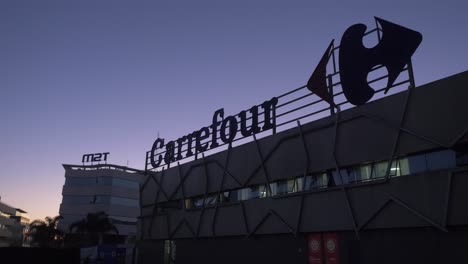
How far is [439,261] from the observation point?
16.5 metres

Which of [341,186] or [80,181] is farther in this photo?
[80,181]

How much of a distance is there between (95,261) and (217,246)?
1971cm

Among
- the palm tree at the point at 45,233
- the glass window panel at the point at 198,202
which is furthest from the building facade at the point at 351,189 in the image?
the palm tree at the point at 45,233

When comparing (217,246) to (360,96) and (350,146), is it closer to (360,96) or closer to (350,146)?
(350,146)

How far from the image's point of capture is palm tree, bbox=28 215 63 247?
6931 cm

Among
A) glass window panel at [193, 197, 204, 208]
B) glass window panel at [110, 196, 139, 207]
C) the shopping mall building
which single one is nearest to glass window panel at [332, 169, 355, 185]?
the shopping mall building

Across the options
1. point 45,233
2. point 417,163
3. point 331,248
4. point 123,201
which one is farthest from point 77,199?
point 417,163

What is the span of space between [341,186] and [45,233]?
63.2m

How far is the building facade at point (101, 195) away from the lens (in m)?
82.9

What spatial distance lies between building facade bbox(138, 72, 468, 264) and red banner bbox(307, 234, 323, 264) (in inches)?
2.1

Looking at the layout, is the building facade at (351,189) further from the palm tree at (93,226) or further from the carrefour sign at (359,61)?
the palm tree at (93,226)

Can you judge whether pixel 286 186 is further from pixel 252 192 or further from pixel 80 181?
pixel 80 181

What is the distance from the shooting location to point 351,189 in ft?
66.7

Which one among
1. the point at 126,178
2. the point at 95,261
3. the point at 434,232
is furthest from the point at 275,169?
the point at 126,178
